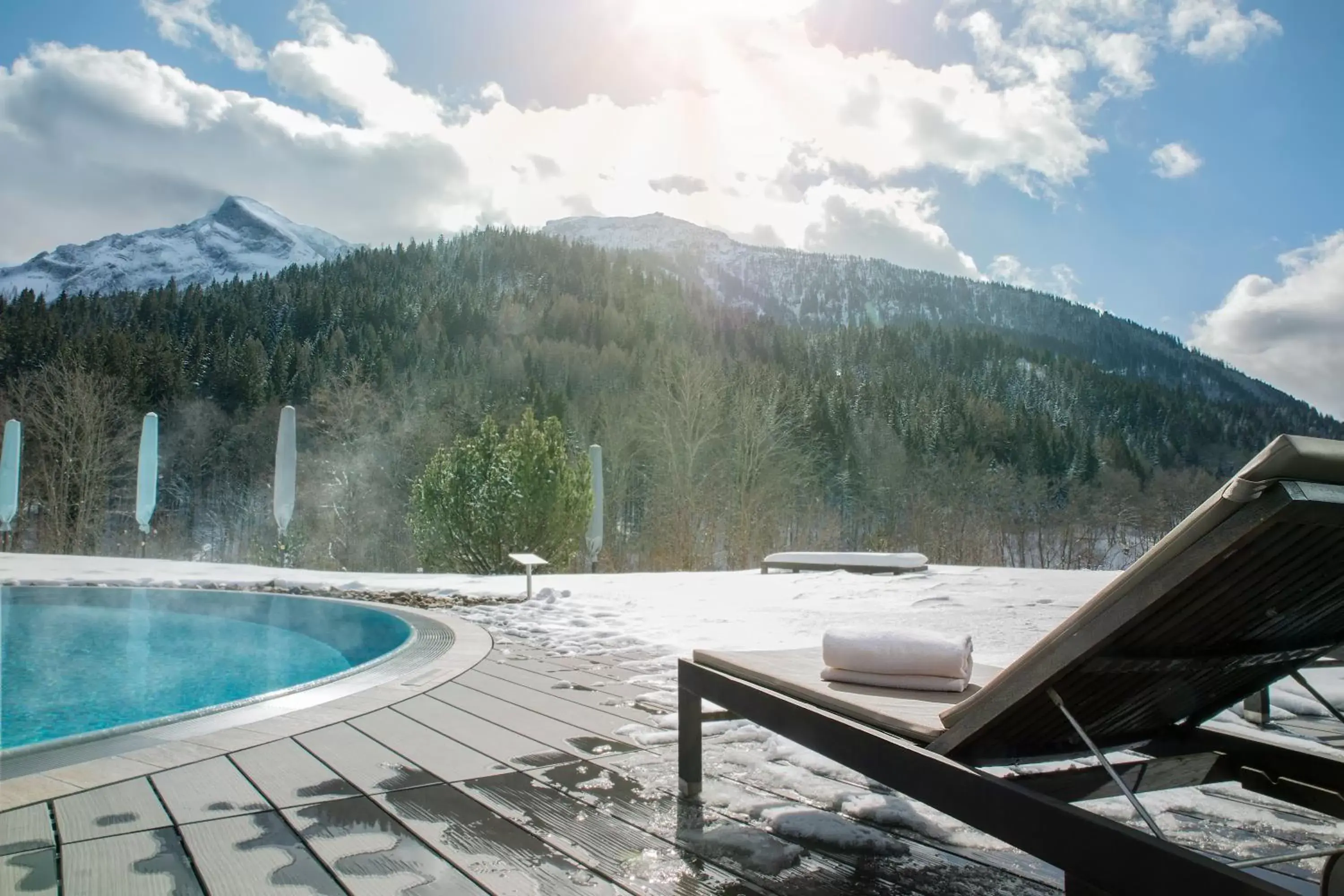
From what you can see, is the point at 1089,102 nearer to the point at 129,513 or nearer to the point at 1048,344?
the point at 129,513

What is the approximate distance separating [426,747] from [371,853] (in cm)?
75

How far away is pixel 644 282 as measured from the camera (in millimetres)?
40594

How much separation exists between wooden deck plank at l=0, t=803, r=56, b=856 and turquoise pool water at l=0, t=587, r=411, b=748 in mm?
1967

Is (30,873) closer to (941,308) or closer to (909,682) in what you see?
(909,682)

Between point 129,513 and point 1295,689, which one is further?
point 129,513

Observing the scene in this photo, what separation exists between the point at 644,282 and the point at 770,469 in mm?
22804

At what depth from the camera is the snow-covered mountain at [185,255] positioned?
24562 millimetres

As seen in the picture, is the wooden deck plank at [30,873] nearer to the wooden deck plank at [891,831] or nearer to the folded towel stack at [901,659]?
the wooden deck plank at [891,831]

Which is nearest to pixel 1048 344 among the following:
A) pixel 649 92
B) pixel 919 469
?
pixel 919 469

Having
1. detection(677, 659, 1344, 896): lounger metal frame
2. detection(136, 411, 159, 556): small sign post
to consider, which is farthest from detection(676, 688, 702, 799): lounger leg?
detection(136, 411, 159, 556): small sign post

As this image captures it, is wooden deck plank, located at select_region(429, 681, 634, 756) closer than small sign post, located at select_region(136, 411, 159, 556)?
Yes

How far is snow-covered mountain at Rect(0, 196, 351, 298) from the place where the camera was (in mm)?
24562

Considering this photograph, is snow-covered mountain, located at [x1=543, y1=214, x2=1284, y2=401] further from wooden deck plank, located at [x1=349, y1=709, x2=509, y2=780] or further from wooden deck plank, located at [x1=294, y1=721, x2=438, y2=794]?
wooden deck plank, located at [x1=294, y1=721, x2=438, y2=794]

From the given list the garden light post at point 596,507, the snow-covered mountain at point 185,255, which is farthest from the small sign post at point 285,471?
the snow-covered mountain at point 185,255
